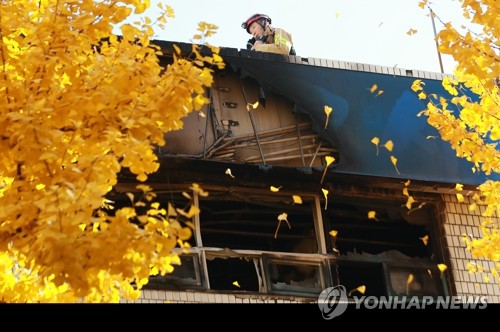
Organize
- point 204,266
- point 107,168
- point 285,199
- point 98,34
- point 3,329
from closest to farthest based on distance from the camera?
point 3,329 < point 107,168 < point 98,34 < point 204,266 < point 285,199

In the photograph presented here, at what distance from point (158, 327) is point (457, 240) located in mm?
→ 10150

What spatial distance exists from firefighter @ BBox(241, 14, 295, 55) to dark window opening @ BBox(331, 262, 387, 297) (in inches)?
132

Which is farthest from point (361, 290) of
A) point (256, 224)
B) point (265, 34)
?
point (265, 34)

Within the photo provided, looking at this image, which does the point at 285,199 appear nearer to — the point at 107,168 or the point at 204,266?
the point at 204,266

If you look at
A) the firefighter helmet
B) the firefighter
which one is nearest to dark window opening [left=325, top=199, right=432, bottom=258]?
the firefighter

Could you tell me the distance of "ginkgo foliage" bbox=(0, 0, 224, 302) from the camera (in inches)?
319

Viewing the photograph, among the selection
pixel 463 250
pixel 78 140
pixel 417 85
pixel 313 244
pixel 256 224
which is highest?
pixel 417 85

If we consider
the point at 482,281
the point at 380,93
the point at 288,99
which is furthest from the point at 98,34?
the point at 482,281

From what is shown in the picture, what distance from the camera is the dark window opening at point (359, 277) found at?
1522 centimetres

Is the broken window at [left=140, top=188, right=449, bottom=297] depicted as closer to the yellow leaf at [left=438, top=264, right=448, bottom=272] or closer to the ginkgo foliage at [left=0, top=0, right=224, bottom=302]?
the yellow leaf at [left=438, top=264, right=448, bottom=272]

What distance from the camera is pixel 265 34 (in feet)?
54.4

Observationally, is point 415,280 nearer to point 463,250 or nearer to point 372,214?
point 463,250

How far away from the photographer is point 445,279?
51.6 ft

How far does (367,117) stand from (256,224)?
7.36ft
